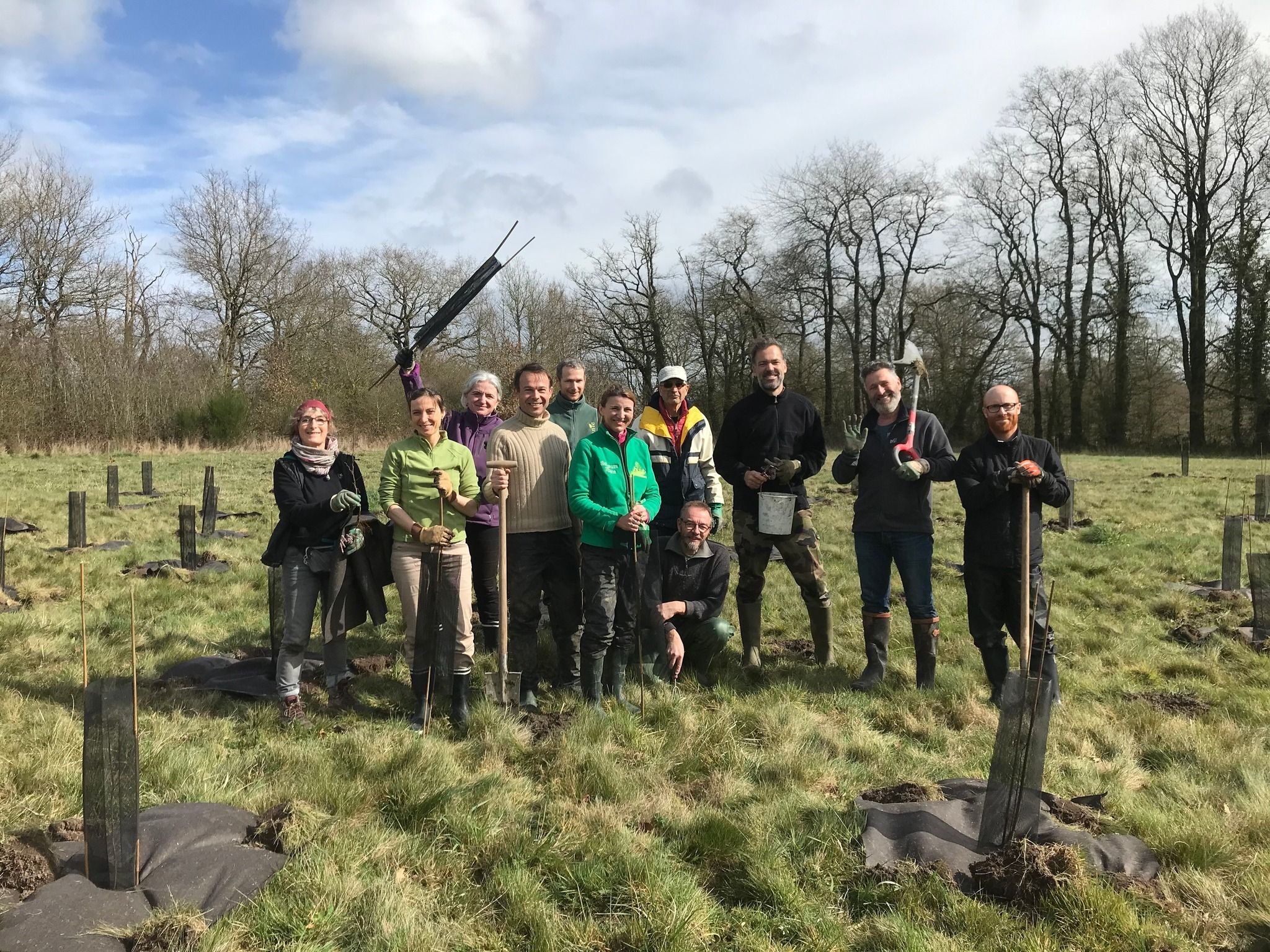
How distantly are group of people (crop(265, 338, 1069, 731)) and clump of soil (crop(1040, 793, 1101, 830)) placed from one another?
1.22m

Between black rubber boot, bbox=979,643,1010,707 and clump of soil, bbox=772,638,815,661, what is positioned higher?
black rubber boot, bbox=979,643,1010,707

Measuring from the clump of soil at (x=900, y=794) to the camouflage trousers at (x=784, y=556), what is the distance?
6.05 ft

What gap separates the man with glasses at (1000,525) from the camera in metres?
4.63

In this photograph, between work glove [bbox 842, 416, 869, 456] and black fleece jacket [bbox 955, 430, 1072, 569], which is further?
work glove [bbox 842, 416, 869, 456]

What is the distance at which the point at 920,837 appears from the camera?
3102mm

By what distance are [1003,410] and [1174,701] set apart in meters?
2.10

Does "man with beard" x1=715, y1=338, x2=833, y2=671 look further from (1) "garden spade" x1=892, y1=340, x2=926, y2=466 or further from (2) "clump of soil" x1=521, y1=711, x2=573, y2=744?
(2) "clump of soil" x1=521, y1=711, x2=573, y2=744

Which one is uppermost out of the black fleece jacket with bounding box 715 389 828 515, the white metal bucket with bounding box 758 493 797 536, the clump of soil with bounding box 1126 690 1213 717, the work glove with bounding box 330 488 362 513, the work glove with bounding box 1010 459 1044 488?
the black fleece jacket with bounding box 715 389 828 515

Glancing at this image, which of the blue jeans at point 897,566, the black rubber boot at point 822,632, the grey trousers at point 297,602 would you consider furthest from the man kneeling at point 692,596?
the grey trousers at point 297,602

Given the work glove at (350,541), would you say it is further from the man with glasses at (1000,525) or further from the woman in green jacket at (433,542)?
the man with glasses at (1000,525)

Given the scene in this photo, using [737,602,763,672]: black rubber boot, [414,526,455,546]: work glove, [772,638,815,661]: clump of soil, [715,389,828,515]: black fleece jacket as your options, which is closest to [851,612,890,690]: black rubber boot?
[772,638,815,661]: clump of soil

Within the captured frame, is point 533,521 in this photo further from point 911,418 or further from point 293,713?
point 911,418

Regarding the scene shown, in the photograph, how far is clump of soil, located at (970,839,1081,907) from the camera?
2.79m

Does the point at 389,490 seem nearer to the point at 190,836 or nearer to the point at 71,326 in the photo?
the point at 190,836
